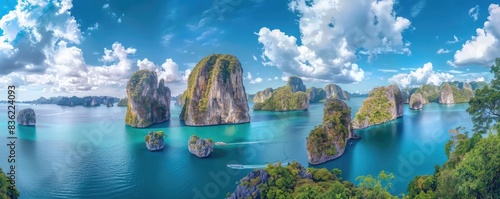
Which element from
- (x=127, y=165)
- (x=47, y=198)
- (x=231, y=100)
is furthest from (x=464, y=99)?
(x=47, y=198)

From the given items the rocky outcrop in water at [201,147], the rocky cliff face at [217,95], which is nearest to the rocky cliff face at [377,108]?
the rocky cliff face at [217,95]

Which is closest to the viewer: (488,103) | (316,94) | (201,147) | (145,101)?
(488,103)

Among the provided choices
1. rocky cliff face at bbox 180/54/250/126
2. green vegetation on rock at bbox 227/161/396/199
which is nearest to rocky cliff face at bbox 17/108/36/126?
rocky cliff face at bbox 180/54/250/126

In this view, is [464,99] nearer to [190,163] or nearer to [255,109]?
[255,109]

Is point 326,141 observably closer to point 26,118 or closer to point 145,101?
point 145,101

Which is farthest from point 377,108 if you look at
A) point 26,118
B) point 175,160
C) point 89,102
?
point 89,102

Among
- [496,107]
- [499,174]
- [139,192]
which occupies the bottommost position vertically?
[139,192]

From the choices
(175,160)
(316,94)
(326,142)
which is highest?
(316,94)
